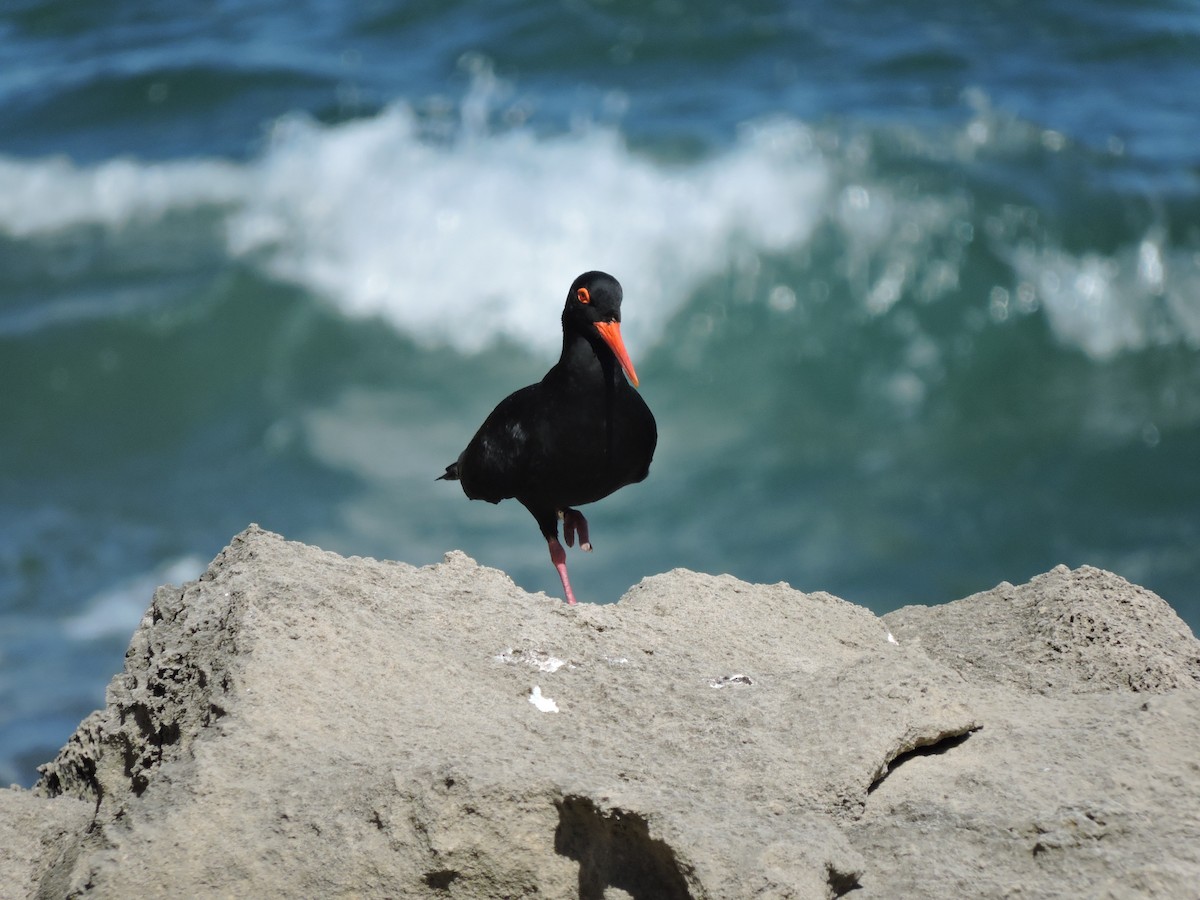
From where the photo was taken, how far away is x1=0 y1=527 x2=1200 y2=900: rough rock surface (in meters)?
3.10

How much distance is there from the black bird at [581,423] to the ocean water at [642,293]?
17.0 feet

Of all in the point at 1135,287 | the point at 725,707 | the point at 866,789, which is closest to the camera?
the point at 866,789

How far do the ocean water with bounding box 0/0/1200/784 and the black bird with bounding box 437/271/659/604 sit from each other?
204 inches

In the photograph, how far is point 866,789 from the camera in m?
3.38

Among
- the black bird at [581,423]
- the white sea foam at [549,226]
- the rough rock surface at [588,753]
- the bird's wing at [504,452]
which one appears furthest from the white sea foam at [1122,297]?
the rough rock surface at [588,753]

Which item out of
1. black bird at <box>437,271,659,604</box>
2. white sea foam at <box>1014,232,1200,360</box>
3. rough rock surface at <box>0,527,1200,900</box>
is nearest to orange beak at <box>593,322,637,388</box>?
black bird at <box>437,271,659,604</box>

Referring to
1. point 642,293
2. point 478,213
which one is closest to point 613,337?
point 642,293

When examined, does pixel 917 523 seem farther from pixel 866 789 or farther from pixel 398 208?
pixel 866 789

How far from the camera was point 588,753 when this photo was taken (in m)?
3.43

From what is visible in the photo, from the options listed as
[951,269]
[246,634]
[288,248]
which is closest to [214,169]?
[288,248]

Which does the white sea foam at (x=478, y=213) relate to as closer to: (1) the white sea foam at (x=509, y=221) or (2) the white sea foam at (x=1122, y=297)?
(1) the white sea foam at (x=509, y=221)

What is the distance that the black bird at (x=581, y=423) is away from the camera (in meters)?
5.49

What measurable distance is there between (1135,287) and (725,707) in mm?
10555

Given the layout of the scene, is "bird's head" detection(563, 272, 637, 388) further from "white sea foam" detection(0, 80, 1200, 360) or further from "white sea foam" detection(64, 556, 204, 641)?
"white sea foam" detection(0, 80, 1200, 360)
